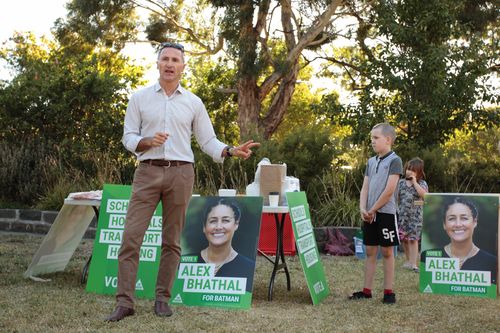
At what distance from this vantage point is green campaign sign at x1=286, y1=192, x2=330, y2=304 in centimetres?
596

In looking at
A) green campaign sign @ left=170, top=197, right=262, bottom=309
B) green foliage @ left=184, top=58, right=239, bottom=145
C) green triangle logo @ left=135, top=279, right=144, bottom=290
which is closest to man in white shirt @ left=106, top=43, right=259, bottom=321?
green campaign sign @ left=170, top=197, right=262, bottom=309

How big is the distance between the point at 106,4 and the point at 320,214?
11.8 metres

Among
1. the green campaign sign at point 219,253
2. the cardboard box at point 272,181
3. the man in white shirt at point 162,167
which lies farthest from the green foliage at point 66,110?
the man in white shirt at point 162,167

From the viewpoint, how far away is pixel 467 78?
1469 cm

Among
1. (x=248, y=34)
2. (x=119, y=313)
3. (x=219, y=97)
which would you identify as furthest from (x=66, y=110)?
(x=219, y=97)

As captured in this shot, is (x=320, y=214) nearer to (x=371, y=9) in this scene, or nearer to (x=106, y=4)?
(x=371, y=9)

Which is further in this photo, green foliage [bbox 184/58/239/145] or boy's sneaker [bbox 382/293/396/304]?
green foliage [bbox 184/58/239/145]

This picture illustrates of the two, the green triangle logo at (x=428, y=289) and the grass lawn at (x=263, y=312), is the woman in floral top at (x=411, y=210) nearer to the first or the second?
the grass lawn at (x=263, y=312)

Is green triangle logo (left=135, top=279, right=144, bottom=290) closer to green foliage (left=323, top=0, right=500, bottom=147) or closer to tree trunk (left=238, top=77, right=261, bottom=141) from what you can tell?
green foliage (left=323, top=0, right=500, bottom=147)

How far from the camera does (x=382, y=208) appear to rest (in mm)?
6121

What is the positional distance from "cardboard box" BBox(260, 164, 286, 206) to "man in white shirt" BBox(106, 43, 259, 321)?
1.35 metres

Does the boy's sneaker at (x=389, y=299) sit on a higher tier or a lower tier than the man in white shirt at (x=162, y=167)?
lower

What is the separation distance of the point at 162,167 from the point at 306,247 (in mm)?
1691

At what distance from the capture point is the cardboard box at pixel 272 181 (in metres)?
6.57
